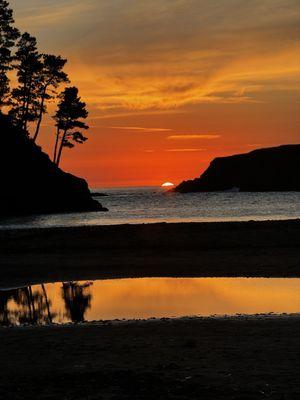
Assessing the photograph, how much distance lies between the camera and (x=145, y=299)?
1798cm

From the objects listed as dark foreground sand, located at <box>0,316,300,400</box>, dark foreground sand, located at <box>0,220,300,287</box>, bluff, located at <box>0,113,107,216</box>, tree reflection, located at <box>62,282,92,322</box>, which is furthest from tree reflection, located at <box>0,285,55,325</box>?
bluff, located at <box>0,113,107,216</box>

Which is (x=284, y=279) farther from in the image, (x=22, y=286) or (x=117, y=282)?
(x=22, y=286)

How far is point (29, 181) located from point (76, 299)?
174 feet

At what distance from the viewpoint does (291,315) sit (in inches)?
549

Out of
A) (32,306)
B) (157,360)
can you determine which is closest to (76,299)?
(32,306)

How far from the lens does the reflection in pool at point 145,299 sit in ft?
51.4

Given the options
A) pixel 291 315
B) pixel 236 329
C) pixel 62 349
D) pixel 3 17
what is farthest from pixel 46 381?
pixel 3 17

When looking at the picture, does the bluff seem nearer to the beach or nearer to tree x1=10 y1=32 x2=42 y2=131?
tree x1=10 y1=32 x2=42 y2=131

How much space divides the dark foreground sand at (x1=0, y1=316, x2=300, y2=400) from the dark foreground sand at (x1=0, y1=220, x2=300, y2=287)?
9732mm

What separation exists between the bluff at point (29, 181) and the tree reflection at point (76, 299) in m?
47.4

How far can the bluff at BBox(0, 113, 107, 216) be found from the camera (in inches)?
2685

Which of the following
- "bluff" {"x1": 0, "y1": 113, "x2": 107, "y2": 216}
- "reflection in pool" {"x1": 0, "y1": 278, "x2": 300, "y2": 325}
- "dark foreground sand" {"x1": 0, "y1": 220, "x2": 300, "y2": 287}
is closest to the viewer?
"reflection in pool" {"x1": 0, "y1": 278, "x2": 300, "y2": 325}

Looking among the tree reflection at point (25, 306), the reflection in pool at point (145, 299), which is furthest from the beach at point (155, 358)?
the reflection in pool at point (145, 299)

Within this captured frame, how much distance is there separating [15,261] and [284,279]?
1245 cm
